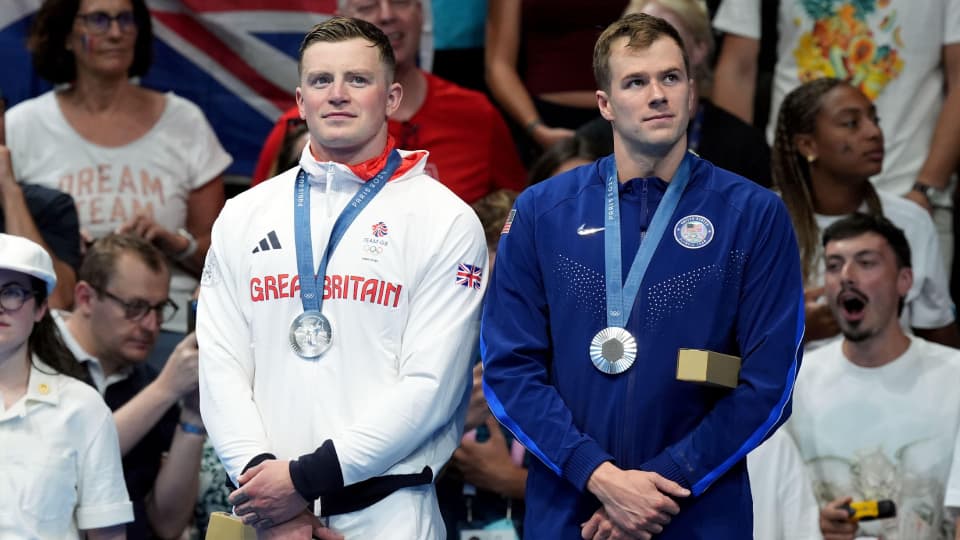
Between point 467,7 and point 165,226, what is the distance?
182 cm

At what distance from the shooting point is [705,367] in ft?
13.1

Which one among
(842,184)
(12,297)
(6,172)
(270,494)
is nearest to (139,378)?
(6,172)

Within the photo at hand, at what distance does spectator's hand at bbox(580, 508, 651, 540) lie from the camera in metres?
4.05

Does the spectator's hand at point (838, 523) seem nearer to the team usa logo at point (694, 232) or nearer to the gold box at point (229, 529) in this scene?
the team usa logo at point (694, 232)

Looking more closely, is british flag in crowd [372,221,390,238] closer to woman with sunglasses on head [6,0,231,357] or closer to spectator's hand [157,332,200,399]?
spectator's hand [157,332,200,399]

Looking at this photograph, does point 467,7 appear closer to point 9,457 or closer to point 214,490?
point 214,490

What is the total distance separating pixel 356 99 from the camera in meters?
4.41

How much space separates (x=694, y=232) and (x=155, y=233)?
3.01 m

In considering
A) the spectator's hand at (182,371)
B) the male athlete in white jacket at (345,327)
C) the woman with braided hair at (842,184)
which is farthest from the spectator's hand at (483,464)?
the woman with braided hair at (842,184)

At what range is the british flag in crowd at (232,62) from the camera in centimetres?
773

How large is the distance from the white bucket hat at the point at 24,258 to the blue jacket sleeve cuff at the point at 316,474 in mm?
1219

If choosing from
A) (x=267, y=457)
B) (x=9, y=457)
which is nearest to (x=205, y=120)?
(x=9, y=457)

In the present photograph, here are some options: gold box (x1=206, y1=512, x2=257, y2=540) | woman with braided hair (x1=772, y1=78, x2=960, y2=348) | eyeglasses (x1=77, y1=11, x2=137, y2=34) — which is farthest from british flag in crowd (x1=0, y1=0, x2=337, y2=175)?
gold box (x1=206, y1=512, x2=257, y2=540)

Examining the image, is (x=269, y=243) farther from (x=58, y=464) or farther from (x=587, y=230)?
(x=58, y=464)
